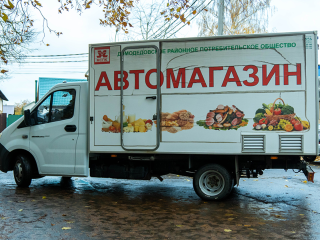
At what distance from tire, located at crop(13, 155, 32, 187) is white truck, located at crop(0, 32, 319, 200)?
1.55 ft

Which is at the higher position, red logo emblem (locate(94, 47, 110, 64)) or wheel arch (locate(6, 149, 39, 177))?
red logo emblem (locate(94, 47, 110, 64))

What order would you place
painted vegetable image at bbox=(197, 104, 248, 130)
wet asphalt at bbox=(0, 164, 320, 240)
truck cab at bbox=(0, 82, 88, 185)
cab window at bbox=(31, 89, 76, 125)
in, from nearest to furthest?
wet asphalt at bbox=(0, 164, 320, 240), painted vegetable image at bbox=(197, 104, 248, 130), truck cab at bbox=(0, 82, 88, 185), cab window at bbox=(31, 89, 76, 125)

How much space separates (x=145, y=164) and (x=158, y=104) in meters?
1.36

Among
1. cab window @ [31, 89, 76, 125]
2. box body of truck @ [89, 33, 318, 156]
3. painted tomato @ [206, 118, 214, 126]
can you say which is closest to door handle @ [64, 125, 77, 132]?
cab window @ [31, 89, 76, 125]

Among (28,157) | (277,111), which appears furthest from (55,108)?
(277,111)

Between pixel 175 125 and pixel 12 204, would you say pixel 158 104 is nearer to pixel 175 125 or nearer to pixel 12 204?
pixel 175 125

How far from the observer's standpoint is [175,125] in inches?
245

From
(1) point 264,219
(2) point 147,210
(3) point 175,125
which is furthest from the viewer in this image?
(3) point 175,125

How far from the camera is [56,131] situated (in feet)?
23.4

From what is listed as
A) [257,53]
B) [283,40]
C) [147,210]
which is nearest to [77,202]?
[147,210]

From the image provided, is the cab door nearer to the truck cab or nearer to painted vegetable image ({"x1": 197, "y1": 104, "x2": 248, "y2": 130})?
the truck cab

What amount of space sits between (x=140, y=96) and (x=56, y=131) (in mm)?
2127

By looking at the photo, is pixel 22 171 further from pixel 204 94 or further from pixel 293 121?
pixel 293 121

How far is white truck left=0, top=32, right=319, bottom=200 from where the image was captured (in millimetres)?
5789
